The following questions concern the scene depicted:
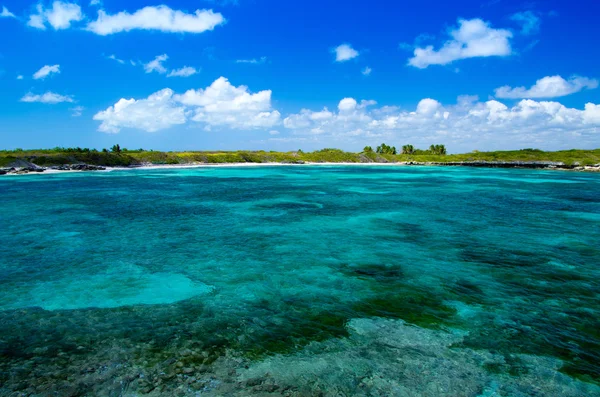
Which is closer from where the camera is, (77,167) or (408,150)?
(77,167)

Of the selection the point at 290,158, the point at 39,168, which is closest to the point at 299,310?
the point at 39,168

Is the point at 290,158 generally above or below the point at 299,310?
above

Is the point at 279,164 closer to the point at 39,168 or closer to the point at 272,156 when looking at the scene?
the point at 272,156

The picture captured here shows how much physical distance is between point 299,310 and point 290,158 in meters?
143

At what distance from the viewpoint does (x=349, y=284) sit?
1475 centimetres

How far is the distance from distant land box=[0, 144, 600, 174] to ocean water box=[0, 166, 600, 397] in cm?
8449

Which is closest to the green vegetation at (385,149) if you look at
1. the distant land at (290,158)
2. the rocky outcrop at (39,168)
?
the distant land at (290,158)

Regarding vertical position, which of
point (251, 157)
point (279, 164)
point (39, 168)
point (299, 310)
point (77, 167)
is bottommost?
point (299, 310)

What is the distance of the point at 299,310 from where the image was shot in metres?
12.4

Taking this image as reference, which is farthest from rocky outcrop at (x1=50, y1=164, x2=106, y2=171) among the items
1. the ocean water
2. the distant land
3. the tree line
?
the tree line

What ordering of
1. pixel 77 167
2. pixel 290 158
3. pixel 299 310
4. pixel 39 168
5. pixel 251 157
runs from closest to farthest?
1. pixel 299 310
2. pixel 39 168
3. pixel 77 167
4. pixel 251 157
5. pixel 290 158

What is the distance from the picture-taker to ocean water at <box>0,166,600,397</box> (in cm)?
853

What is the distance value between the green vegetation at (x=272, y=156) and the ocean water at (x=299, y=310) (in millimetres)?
89058

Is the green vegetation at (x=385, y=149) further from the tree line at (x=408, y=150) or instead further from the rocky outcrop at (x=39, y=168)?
the rocky outcrop at (x=39, y=168)
